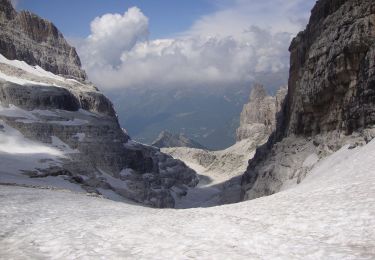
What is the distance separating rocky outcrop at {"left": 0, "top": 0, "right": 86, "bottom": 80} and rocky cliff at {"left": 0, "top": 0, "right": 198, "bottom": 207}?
382 mm

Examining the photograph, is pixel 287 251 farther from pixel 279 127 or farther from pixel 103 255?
pixel 279 127

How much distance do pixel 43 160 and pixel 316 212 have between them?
285 ft

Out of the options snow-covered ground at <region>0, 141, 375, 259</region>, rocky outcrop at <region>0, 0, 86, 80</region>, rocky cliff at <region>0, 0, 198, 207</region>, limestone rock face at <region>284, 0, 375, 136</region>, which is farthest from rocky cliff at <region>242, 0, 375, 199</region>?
rocky outcrop at <region>0, 0, 86, 80</region>

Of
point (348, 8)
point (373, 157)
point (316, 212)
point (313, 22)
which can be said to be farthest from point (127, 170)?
point (316, 212)

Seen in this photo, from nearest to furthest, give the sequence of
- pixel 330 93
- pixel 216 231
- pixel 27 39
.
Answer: pixel 216 231 < pixel 330 93 < pixel 27 39

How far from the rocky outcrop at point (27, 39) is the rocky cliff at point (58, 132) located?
38 centimetres

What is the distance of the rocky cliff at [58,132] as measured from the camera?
98.4 m

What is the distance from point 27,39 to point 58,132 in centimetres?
7656

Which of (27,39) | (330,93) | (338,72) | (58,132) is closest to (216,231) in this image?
(338,72)

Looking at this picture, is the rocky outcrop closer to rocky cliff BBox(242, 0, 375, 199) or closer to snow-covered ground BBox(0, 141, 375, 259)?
rocky cliff BBox(242, 0, 375, 199)

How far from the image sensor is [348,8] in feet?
197

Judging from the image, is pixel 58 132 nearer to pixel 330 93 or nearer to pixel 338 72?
pixel 330 93

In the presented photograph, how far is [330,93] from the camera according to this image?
6278cm

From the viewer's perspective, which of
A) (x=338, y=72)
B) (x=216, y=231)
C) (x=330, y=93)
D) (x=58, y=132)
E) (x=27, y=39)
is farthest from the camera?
(x=27, y=39)
